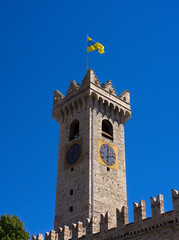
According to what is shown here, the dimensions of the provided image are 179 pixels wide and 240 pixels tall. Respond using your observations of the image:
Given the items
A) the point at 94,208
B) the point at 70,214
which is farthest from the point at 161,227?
the point at 70,214

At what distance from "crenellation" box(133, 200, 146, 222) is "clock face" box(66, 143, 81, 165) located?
45.3ft

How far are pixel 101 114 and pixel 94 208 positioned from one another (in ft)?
37.8

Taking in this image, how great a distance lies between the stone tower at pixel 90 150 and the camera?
38.0 metres

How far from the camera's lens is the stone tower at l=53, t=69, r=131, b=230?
37969 mm

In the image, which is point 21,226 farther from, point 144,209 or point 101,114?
point 101,114

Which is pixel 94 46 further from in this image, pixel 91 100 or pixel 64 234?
pixel 64 234

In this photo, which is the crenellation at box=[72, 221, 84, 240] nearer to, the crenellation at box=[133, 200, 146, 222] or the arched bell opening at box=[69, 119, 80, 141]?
the crenellation at box=[133, 200, 146, 222]

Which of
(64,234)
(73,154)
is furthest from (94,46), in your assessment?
(64,234)

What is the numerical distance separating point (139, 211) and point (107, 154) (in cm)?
1401

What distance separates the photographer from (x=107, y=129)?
147ft

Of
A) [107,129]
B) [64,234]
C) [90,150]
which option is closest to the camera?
[64,234]

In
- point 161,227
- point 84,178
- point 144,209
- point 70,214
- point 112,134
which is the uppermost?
point 112,134

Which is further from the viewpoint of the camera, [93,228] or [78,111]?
[78,111]

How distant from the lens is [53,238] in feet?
112
